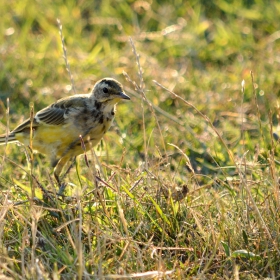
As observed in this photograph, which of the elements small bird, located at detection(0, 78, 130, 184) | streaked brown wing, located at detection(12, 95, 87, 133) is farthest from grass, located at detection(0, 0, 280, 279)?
streaked brown wing, located at detection(12, 95, 87, 133)

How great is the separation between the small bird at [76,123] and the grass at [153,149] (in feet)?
0.57

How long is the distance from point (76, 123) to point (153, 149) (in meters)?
0.98

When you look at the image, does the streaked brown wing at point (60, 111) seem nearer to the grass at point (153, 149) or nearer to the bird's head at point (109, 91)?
the bird's head at point (109, 91)

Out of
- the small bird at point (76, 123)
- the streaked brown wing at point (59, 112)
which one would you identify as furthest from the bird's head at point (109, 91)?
the streaked brown wing at point (59, 112)

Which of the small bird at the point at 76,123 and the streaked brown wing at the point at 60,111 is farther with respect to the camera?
the streaked brown wing at the point at 60,111

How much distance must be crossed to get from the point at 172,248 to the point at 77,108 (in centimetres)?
195

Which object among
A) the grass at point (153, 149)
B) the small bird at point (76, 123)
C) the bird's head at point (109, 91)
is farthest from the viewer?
the bird's head at point (109, 91)

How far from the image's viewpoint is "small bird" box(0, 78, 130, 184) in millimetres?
Result: 5883

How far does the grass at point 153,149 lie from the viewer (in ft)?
14.6

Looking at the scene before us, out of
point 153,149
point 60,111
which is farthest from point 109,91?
point 153,149

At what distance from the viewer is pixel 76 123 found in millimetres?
5977

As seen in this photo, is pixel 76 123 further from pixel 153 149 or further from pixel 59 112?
pixel 153 149

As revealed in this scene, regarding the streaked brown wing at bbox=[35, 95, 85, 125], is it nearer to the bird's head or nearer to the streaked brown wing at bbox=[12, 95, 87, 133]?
the streaked brown wing at bbox=[12, 95, 87, 133]

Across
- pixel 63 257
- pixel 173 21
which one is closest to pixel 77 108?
pixel 63 257
